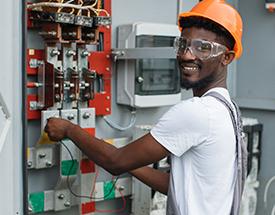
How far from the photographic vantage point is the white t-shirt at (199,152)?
1354 mm

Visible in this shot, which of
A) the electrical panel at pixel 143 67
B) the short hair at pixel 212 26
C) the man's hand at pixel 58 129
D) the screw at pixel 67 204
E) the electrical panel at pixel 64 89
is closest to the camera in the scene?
the short hair at pixel 212 26

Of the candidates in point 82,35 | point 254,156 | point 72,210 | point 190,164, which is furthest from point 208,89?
point 254,156

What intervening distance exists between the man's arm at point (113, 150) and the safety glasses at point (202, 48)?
0.31m

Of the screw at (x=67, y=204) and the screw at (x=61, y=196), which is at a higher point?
the screw at (x=61, y=196)

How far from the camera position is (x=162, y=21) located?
8.33 ft

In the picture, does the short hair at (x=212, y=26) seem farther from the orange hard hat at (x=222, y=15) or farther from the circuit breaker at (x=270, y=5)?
the circuit breaker at (x=270, y=5)

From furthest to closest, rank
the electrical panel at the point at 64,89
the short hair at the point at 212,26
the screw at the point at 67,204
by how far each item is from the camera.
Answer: the screw at the point at 67,204, the electrical panel at the point at 64,89, the short hair at the point at 212,26

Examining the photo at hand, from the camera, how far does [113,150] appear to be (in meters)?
1.49

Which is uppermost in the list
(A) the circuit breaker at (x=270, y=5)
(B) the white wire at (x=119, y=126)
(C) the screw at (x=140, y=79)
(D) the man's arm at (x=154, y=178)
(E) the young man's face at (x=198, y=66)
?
(A) the circuit breaker at (x=270, y=5)

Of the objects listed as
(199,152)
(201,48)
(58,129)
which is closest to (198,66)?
(201,48)

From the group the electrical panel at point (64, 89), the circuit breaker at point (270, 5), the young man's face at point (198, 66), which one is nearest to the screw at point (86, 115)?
the electrical panel at point (64, 89)

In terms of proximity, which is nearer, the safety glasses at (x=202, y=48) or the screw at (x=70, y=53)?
the safety glasses at (x=202, y=48)

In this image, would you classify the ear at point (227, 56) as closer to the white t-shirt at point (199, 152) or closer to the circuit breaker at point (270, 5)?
the white t-shirt at point (199, 152)

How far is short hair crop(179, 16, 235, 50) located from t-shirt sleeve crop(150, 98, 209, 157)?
252 millimetres
